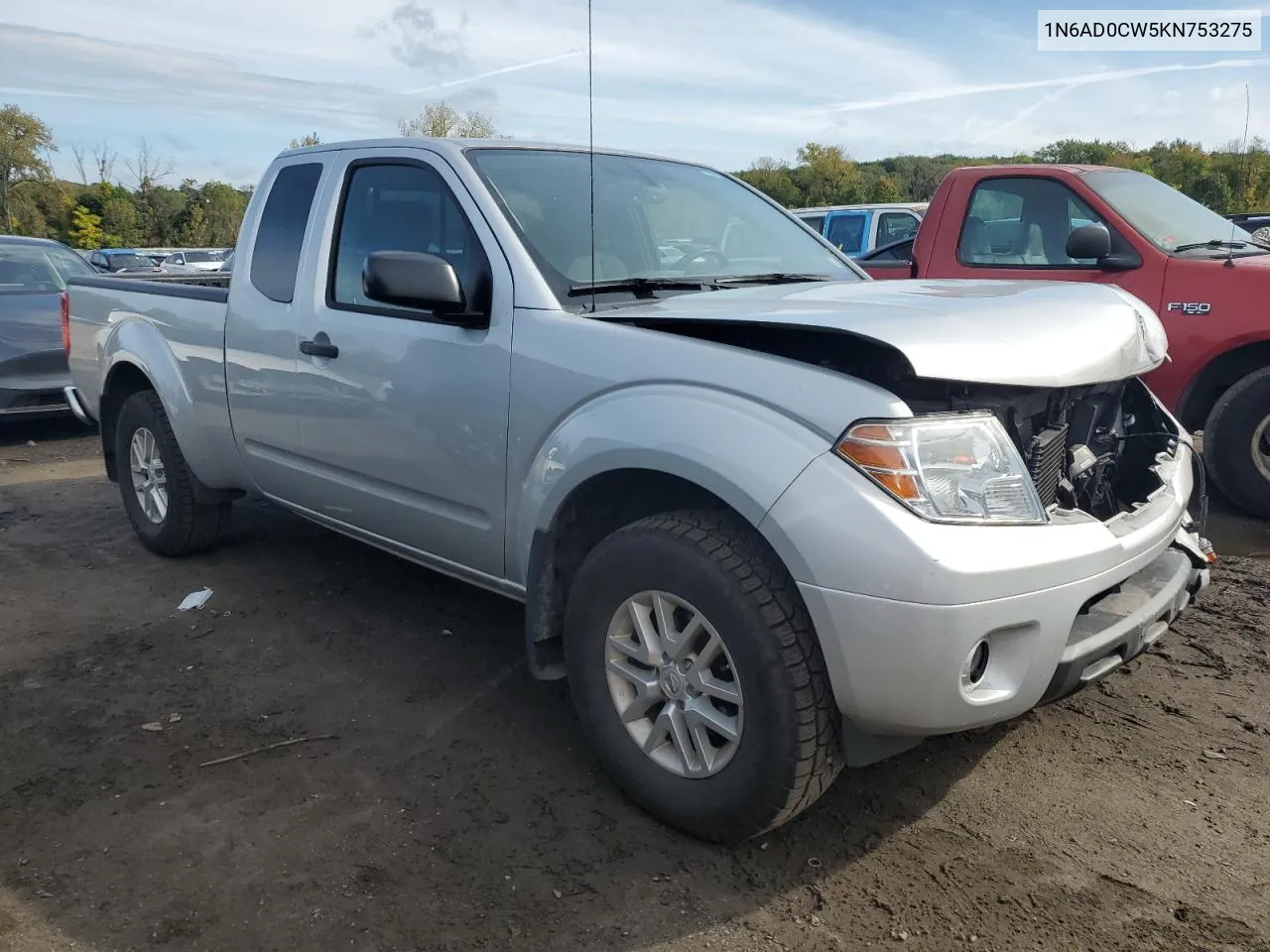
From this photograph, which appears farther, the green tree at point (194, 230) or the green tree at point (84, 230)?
the green tree at point (194, 230)

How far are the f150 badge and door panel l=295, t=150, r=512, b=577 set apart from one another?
13.8 feet

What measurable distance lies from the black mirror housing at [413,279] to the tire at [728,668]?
0.89 metres

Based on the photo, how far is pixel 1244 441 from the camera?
548 centimetres

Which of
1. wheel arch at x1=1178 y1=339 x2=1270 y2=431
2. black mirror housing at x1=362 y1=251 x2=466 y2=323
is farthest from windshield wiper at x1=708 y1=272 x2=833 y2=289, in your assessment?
wheel arch at x1=1178 y1=339 x2=1270 y2=431

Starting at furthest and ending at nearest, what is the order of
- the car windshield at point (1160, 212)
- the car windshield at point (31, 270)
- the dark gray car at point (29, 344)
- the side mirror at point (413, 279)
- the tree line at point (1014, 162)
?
the tree line at point (1014, 162) < the car windshield at point (31, 270) < the dark gray car at point (29, 344) < the car windshield at point (1160, 212) < the side mirror at point (413, 279)

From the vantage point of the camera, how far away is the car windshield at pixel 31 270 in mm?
8492

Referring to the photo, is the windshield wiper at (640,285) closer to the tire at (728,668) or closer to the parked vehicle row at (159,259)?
the tire at (728,668)

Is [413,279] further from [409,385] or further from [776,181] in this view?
[776,181]

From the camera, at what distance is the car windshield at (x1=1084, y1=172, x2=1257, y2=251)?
5953 millimetres

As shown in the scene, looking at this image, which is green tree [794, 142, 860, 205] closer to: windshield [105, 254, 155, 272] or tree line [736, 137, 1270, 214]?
tree line [736, 137, 1270, 214]

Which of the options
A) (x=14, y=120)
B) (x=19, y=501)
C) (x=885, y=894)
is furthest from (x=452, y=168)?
(x=14, y=120)

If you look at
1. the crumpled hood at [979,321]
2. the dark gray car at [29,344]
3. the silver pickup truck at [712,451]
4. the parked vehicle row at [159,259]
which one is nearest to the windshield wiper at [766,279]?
the silver pickup truck at [712,451]

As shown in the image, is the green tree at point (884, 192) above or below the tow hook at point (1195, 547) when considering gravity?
above

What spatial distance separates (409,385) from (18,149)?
160 ft
